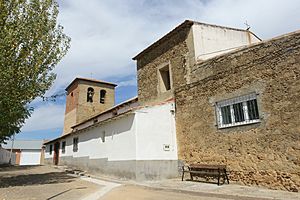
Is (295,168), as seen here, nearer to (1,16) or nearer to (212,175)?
(212,175)

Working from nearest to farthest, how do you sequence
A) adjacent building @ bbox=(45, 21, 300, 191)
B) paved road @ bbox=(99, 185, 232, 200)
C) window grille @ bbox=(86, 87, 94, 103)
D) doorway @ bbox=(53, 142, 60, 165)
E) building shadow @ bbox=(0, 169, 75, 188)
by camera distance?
paved road @ bbox=(99, 185, 232, 200) < adjacent building @ bbox=(45, 21, 300, 191) < building shadow @ bbox=(0, 169, 75, 188) < doorway @ bbox=(53, 142, 60, 165) < window grille @ bbox=(86, 87, 94, 103)

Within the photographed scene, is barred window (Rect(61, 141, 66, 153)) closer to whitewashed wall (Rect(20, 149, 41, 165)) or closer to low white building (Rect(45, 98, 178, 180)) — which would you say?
low white building (Rect(45, 98, 178, 180))

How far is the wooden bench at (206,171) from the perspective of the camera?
10.1 metres

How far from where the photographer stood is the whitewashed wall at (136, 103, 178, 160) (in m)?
11.8

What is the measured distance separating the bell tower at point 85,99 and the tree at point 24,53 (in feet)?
57.9

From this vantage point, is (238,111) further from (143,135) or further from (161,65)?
(161,65)

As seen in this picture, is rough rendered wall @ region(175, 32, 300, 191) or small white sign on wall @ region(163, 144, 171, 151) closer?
rough rendered wall @ region(175, 32, 300, 191)

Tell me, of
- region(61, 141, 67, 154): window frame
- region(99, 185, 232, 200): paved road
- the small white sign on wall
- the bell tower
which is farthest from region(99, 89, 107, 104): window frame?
region(99, 185, 232, 200): paved road

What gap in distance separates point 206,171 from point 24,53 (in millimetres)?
9227

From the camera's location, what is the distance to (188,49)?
503 inches

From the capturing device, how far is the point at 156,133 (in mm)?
12281

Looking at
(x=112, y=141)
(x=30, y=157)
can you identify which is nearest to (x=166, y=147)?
(x=112, y=141)

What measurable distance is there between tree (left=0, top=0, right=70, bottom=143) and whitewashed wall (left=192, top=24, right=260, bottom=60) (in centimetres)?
631

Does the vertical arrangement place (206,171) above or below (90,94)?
below
